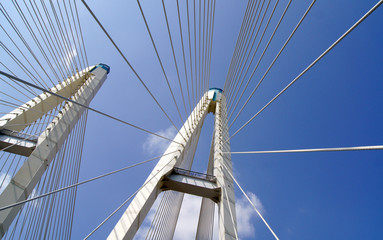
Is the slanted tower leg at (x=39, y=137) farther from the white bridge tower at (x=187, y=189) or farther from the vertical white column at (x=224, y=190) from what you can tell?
the vertical white column at (x=224, y=190)

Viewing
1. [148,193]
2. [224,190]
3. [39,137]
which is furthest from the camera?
[39,137]

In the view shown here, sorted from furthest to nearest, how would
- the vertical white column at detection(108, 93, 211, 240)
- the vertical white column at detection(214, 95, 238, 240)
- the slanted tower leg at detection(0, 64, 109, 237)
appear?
1. the slanted tower leg at detection(0, 64, 109, 237)
2. the vertical white column at detection(214, 95, 238, 240)
3. the vertical white column at detection(108, 93, 211, 240)

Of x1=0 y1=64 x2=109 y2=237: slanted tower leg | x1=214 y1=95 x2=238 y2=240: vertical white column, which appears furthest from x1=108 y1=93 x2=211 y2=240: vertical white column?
x1=0 y1=64 x2=109 y2=237: slanted tower leg

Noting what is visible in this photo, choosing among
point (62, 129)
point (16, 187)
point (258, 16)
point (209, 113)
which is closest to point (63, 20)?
point (62, 129)

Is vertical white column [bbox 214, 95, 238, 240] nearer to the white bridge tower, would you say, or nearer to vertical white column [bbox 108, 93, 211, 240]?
the white bridge tower

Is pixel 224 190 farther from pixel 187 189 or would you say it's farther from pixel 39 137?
pixel 39 137

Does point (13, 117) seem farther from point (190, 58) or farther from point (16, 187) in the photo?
point (190, 58)

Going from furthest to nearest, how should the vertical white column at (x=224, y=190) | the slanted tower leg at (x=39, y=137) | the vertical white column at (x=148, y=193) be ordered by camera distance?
the slanted tower leg at (x=39, y=137) < the vertical white column at (x=224, y=190) < the vertical white column at (x=148, y=193)

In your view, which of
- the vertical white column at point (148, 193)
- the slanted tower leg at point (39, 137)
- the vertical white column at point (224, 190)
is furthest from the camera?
the slanted tower leg at point (39, 137)

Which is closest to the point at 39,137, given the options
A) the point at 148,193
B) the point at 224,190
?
the point at 148,193

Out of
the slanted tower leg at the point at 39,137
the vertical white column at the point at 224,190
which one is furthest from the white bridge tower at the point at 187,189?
the slanted tower leg at the point at 39,137

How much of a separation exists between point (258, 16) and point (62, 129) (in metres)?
5.71

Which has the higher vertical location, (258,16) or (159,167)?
(258,16)

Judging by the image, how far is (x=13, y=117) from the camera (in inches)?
245
